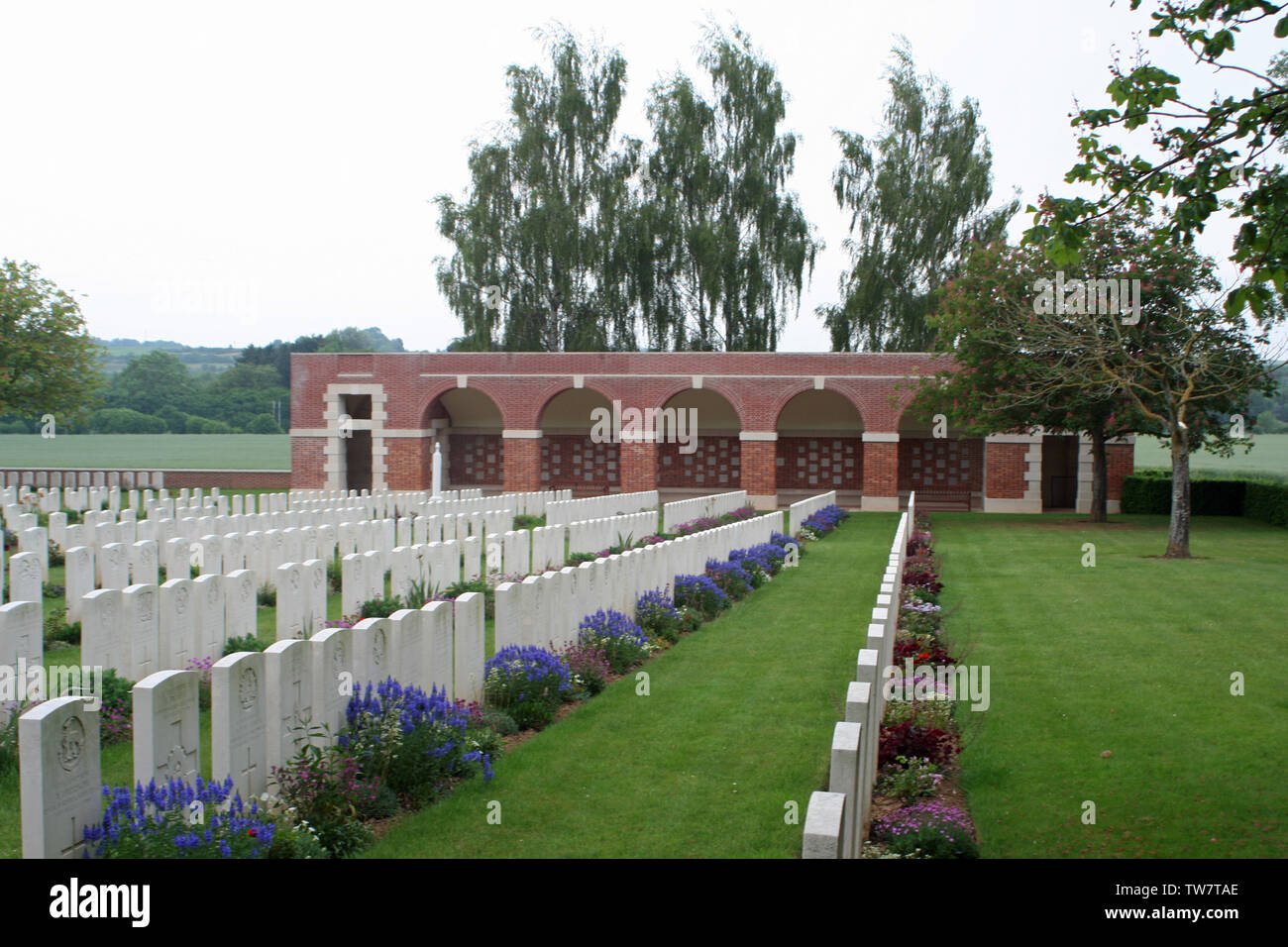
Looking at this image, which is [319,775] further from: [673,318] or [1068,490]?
[673,318]

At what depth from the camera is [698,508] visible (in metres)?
23.3

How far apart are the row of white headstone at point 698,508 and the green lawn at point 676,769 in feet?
33.6

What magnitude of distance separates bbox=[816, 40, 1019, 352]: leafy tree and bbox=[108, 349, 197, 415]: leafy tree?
58096 mm

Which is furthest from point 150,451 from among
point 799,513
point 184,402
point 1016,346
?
point 1016,346

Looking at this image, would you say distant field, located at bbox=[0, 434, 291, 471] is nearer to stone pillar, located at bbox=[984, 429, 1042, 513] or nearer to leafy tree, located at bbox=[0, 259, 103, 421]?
leafy tree, located at bbox=[0, 259, 103, 421]

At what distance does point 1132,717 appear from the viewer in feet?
25.7

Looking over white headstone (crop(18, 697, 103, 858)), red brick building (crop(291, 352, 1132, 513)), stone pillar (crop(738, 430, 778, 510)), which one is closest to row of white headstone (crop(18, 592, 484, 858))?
white headstone (crop(18, 697, 103, 858))

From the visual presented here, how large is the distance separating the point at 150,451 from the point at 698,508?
168ft

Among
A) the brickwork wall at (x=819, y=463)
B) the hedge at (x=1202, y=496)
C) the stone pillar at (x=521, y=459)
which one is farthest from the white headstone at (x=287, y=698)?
the brickwork wall at (x=819, y=463)

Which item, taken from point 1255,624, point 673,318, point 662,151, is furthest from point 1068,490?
point 1255,624

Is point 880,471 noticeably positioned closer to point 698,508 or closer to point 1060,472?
point 1060,472
